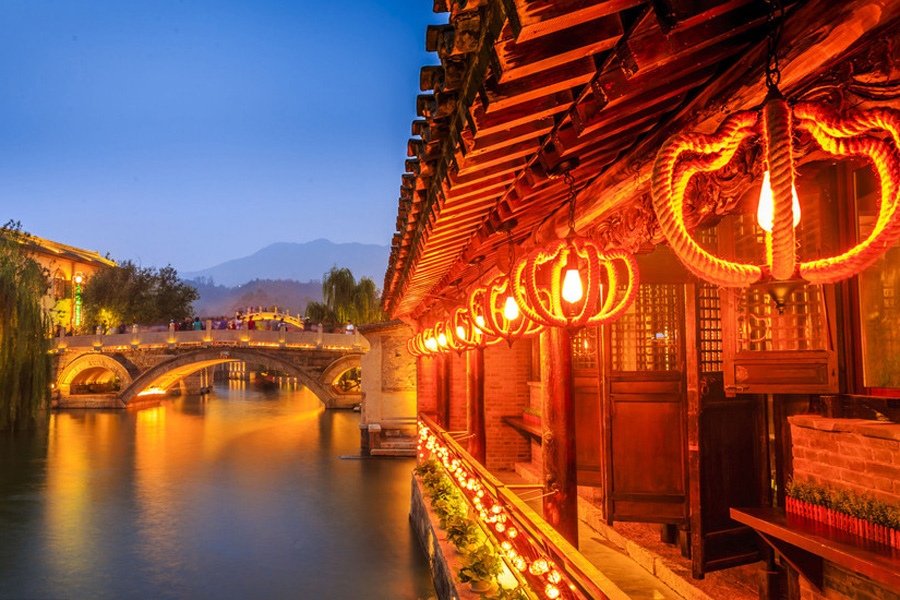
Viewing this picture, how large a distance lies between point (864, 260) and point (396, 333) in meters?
17.1

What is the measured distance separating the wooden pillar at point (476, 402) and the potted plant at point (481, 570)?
141 inches

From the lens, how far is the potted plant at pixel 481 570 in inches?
216

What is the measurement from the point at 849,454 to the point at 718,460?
4.14 ft

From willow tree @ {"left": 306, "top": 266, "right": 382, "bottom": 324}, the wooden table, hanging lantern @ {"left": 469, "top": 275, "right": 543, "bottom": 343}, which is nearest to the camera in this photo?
the wooden table

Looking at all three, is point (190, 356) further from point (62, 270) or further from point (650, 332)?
point (650, 332)

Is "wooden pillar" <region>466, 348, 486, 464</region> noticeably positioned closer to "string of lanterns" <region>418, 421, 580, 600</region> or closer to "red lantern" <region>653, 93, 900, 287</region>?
"string of lanterns" <region>418, 421, 580, 600</region>

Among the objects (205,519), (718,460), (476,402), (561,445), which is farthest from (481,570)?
(205,519)

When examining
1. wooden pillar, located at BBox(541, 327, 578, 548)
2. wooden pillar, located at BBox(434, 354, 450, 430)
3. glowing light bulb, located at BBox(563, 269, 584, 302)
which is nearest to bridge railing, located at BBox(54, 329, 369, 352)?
wooden pillar, located at BBox(434, 354, 450, 430)

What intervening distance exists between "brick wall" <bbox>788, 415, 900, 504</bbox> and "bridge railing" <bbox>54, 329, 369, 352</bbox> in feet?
95.0

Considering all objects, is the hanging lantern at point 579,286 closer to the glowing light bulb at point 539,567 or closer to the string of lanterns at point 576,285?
the string of lanterns at point 576,285

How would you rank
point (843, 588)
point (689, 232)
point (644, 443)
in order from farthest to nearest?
1. point (644, 443)
2. point (843, 588)
3. point (689, 232)

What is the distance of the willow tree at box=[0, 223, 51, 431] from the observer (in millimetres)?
21594

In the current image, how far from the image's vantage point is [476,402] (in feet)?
31.8

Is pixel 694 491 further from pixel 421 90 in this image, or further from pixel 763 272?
pixel 421 90
